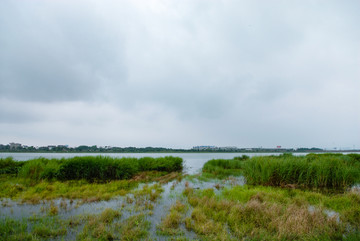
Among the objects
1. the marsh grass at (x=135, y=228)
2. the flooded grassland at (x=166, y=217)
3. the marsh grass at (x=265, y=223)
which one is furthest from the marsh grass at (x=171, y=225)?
the marsh grass at (x=135, y=228)

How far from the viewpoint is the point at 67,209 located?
20.2 ft

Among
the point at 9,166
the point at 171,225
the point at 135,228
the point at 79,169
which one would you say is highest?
the point at 9,166

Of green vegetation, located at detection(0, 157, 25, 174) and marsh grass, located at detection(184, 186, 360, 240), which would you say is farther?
green vegetation, located at detection(0, 157, 25, 174)

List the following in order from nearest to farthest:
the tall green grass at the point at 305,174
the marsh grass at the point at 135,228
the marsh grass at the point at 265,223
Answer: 1. the marsh grass at the point at 135,228
2. the marsh grass at the point at 265,223
3. the tall green grass at the point at 305,174

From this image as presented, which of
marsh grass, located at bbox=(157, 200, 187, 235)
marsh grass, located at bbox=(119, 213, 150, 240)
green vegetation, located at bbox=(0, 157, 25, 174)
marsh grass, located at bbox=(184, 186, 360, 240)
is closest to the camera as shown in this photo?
marsh grass, located at bbox=(119, 213, 150, 240)

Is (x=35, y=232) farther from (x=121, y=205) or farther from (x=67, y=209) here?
(x=121, y=205)

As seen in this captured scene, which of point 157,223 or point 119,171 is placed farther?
point 119,171

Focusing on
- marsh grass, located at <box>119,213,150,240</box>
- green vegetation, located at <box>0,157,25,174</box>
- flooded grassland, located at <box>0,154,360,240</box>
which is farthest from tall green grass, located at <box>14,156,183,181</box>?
marsh grass, located at <box>119,213,150,240</box>

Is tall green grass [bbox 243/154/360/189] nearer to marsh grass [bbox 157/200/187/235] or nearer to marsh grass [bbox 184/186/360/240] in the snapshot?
marsh grass [bbox 184/186/360/240]

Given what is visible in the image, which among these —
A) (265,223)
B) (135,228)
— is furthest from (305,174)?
(135,228)

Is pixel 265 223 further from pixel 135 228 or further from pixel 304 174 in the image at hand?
pixel 304 174

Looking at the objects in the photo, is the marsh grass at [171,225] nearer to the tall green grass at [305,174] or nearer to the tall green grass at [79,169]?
the tall green grass at [305,174]

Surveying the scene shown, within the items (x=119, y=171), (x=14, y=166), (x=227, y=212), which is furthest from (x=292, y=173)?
(x=14, y=166)

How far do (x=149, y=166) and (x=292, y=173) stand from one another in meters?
13.1
